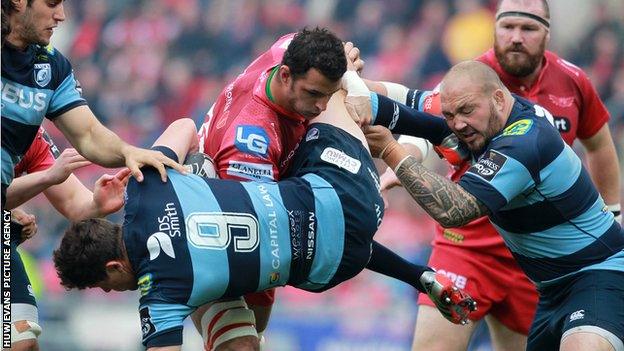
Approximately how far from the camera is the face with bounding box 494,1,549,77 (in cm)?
766

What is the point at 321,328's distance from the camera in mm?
11609

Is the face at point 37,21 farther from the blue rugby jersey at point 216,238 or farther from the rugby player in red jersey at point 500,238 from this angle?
the rugby player in red jersey at point 500,238

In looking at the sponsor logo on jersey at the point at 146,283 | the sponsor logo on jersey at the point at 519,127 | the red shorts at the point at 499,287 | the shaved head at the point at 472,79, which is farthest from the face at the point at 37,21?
the red shorts at the point at 499,287

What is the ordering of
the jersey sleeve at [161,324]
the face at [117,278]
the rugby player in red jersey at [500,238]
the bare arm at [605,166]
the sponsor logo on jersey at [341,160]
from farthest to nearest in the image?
the bare arm at [605,166], the rugby player in red jersey at [500,238], the sponsor logo on jersey at [341,160], the face at [117,278], the jersey sleeve at [161,324]

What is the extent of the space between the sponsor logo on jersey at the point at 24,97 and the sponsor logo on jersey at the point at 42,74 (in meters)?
0.06

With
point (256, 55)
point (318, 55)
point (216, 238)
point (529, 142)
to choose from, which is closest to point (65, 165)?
point (216, 238)

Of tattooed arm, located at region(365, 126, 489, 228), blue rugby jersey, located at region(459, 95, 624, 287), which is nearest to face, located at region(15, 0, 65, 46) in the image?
tattooed arm, located at region(365, 126, 489, 228)

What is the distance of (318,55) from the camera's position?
240 inches

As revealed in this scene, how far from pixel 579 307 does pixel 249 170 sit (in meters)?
1.92

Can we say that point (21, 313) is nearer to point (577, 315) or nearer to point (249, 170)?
point (249, 170)

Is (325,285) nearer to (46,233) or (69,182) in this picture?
(69,182)

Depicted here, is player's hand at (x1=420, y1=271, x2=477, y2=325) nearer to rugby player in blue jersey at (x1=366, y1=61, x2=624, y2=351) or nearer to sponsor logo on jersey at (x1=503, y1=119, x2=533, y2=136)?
rugby player in blue jersey at (x1=366, y1=61, x2=624, y2=351)

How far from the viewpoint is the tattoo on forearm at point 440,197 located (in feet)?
20.6

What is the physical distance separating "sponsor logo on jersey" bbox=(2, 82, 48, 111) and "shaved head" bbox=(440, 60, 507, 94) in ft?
7.09
